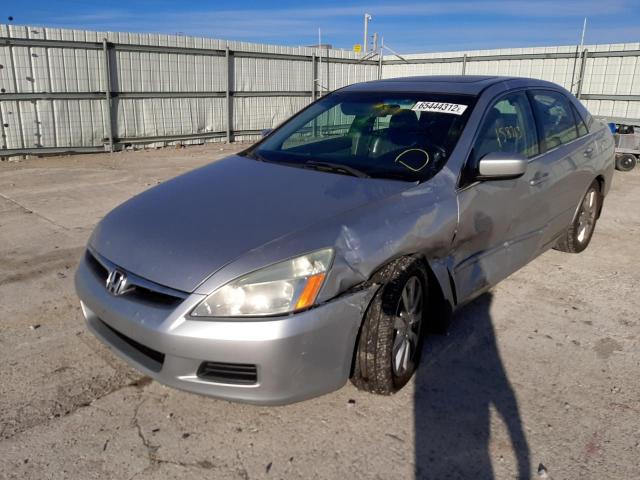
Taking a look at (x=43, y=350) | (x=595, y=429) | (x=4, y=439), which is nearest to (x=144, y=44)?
(x=43, y=350)

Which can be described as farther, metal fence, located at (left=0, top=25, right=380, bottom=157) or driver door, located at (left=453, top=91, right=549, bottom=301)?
metal fence, located at (left=0, top=25, right=380, bottom=157)

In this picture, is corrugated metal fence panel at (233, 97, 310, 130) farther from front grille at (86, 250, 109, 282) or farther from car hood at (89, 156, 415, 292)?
front grille at (86, 250, 109, 282)

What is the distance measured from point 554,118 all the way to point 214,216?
9.97 ft

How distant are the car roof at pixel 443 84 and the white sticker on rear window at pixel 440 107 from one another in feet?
0.55

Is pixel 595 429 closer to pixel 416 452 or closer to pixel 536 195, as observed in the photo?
pixel 416 452

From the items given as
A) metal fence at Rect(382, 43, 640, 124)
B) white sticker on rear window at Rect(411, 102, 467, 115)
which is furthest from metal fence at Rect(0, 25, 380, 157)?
white sticker on rear window at Rect(411, 102, 467, 115)

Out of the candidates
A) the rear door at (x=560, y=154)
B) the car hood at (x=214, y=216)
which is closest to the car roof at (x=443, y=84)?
the rear door at (x=560, y=154)

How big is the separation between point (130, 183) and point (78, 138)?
3.46 meters

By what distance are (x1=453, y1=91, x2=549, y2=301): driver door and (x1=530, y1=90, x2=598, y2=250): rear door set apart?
13 centimetres

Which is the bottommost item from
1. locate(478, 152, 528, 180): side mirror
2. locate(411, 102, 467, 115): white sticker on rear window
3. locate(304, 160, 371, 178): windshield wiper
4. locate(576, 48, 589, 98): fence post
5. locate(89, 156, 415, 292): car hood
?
locate(89, 156, 415, 292): car hood

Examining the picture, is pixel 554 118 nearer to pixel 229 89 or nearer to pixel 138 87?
pixel 138 87

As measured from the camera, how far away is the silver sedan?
2.32 meters

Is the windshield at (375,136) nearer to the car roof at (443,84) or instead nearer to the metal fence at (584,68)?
the car roof at (443,84)

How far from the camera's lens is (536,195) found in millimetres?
3889
